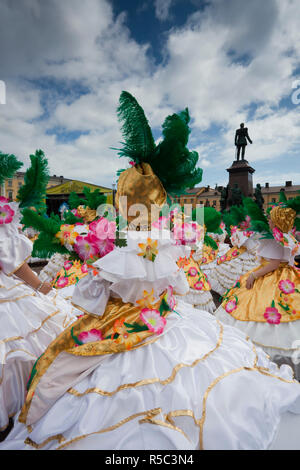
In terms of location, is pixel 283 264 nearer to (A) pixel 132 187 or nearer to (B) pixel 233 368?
(B) pixel 233 368

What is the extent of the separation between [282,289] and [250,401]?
234 centimetres

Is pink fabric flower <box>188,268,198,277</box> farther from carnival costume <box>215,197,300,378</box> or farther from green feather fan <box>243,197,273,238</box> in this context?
green feather fan <box>243,197,273,238</box>

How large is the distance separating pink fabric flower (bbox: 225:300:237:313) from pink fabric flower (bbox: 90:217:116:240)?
8.16 ft

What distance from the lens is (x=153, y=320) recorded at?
1687 mm

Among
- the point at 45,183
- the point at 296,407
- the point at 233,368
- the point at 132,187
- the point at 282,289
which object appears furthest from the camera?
Result: the point at 282,289

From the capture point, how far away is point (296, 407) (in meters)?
1.28

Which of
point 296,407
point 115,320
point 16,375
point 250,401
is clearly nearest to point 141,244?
point 115,320

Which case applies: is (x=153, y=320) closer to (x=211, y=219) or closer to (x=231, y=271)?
(x=211, y=219)

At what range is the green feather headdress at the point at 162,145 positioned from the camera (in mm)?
1682

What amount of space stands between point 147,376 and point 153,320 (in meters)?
0.37

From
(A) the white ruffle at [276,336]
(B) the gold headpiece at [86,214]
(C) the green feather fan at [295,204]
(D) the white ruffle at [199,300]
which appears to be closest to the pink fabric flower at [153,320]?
(A) the white ruffle at [276,336]

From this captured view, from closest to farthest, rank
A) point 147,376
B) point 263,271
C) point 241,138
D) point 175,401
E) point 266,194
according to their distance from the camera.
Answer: point 175,401
point 147,376
point 263,271
point 241,138
point 266,194

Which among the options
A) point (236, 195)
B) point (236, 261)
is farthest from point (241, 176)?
point (236, 261)

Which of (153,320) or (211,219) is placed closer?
(153,320)
